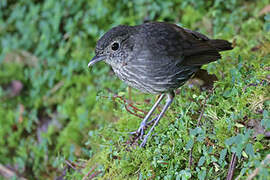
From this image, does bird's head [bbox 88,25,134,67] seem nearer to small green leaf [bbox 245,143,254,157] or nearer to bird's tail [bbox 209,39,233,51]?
bird's tail [bbox 209,39,233,51]

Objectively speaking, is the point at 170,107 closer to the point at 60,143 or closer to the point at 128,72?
the point at 128,72

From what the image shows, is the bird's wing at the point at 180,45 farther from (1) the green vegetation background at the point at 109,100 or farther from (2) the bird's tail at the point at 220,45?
(1) the green vegetation background at the point at 109,100

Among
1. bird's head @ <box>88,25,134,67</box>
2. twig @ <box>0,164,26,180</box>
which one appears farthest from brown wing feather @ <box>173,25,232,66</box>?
twig @ <box>0,164,26,180</box>

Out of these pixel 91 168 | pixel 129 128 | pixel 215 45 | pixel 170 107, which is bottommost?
pixel 91 168

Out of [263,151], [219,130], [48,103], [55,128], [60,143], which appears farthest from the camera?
[48,103]

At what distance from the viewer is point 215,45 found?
303 cm

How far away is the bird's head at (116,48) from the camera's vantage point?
113 inches

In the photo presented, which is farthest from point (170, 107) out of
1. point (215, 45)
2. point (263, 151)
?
point (263, 151)

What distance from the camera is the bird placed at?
281 cm

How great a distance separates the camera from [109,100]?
321 cm

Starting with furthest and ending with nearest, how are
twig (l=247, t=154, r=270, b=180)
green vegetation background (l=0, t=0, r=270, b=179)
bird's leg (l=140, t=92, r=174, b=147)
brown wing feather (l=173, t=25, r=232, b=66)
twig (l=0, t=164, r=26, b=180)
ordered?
twig (l=0, t=164, r=26, b=180) < brown wing feather (l=173, t=25, r=232, b=66) < bird's leg (l=140, t=92, r=174, b=147) < green vegetation background (l=0, t=0, r=270, b=179) < twig (l=247, t=154, r=270, b=180)

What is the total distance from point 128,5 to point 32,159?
265 centimetres

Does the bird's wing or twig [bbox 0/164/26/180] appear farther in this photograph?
twig [bbox 0/164/26/180]

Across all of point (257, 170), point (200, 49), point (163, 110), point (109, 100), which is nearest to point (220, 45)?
point (200, 49)
